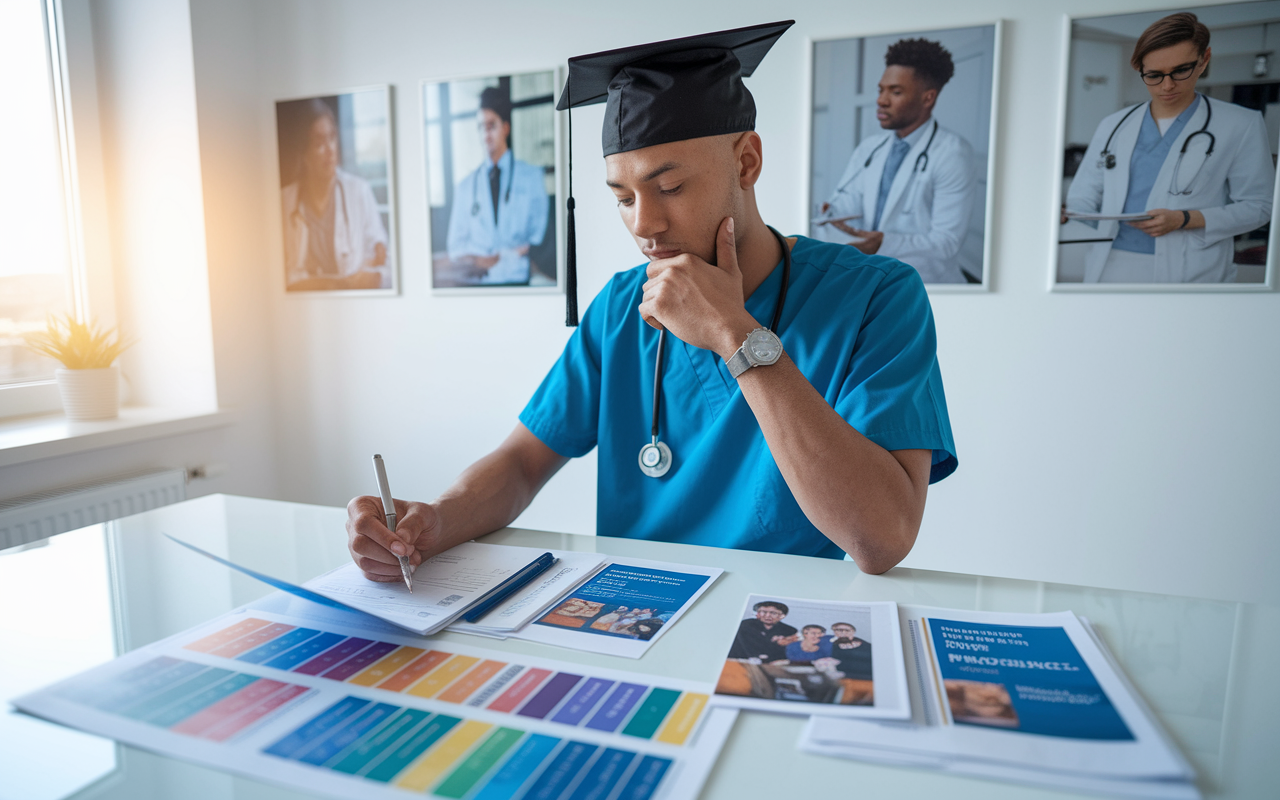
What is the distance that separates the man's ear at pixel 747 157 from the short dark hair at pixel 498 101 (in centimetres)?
166

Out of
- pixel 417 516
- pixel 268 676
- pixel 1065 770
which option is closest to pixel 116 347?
pixel 417 516

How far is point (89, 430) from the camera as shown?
2.39 meters


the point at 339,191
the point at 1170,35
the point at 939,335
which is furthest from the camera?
the point at 339,191

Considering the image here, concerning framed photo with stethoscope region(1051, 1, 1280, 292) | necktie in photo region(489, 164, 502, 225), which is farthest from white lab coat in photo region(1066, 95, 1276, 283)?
necktie in photo region(489, 164, 502, 225)

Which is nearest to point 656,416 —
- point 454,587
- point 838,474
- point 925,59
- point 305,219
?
point 838,474

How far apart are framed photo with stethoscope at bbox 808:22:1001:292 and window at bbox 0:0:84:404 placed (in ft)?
8.70

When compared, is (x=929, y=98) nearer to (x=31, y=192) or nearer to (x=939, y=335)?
(x=939, y=335)

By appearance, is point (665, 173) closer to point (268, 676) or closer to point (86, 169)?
point (268, 676)

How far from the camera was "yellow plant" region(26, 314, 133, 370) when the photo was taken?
Answer: 247cm

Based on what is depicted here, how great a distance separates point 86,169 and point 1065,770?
11.2 feet

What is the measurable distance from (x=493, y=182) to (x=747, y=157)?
168 centimetres

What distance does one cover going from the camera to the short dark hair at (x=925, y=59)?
225 cm

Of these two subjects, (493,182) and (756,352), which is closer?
(756,352)

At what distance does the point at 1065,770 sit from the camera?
542 mm
